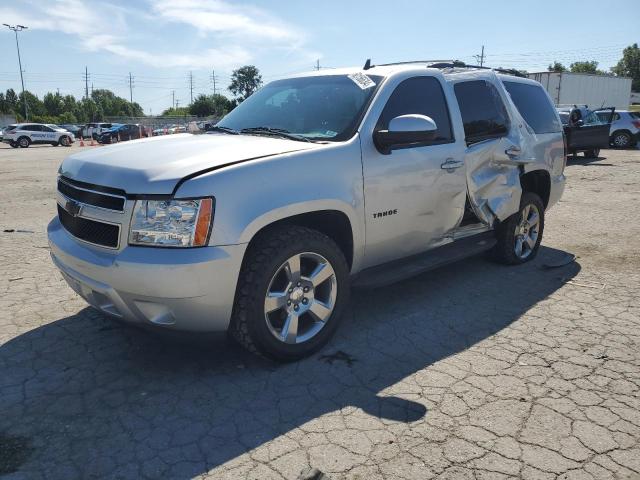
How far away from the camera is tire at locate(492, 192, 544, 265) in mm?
5445

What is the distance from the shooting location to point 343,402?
3.00 m

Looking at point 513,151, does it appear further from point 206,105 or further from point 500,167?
point 206,105

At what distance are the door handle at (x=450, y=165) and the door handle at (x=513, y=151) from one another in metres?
0.92

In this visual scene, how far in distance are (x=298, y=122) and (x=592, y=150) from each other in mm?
16791

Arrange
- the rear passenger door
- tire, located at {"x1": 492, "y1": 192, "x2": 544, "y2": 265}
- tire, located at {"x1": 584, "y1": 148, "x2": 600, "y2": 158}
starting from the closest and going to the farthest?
the rear passenger door
tire, located at {"x1": 492, "y1": 192, "x2": 544, "y2": 265}
tire, located at {"x1": 584, "y1": 148, "x2": 600, "y2": 158}

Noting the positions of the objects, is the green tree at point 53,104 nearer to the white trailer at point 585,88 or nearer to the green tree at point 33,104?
the green tree at point 33,104

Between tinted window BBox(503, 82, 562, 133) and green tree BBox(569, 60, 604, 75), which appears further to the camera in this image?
green tree BBox(569, 60, 604, 75)

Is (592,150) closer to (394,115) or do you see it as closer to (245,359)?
(394,115)

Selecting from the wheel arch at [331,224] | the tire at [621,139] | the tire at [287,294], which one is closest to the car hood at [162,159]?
the wheel arch at [331,224]

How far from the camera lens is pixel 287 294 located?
3344 millimetres

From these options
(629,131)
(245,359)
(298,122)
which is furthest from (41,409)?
(629,131)

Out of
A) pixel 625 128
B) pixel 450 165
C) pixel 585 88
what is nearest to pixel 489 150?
pixel 450 165

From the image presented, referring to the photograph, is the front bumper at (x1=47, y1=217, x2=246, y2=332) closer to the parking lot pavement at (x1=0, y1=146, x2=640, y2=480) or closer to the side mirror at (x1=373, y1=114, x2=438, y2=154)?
the parking lot pavement at (x1=0, y1=146, x2=640, y2=480)

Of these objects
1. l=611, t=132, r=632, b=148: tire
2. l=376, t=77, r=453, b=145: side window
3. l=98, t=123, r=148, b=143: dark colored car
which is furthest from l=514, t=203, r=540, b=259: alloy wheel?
l=98, t=123, r=148, b=143: dark colored car
